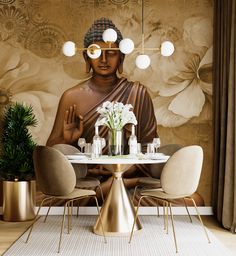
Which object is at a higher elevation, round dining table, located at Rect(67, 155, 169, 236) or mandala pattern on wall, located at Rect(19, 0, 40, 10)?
mandala pattern on wall, located at Rect(19, 0, 40, 10)

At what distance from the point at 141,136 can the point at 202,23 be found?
1597 mm

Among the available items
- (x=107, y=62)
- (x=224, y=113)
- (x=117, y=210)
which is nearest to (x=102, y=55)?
(x=107, y=62)

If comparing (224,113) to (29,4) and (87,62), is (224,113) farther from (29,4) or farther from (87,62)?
(29,4)

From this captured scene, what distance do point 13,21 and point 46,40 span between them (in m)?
0.47

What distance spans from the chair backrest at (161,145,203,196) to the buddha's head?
2.06 meters

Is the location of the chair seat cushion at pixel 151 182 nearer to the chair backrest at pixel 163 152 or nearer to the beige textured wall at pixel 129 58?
the chair backrest at pixel 163 152

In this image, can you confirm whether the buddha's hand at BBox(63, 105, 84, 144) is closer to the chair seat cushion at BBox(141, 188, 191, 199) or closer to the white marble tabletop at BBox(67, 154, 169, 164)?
the white marble tabletop at BBox(67, 154, 169, 164)

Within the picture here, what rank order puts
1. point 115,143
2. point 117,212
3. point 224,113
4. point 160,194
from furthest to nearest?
1. point 224,113
2. point 115,143
3. point 117,212
4. point 160,194

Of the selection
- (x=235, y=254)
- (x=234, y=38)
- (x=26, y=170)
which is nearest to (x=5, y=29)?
(x=26, y=170)

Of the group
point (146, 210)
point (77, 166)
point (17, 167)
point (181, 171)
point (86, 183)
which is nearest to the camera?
point (181, 171)

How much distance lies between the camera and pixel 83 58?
5984 mm

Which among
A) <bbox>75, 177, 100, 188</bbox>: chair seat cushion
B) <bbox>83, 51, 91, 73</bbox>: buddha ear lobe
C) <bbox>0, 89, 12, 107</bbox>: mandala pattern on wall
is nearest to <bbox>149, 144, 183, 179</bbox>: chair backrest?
<bbox>75, 177, 100, 188</bbox>: chair seat cushion

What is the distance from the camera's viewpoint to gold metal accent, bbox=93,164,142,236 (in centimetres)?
471

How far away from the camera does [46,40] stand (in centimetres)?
599
